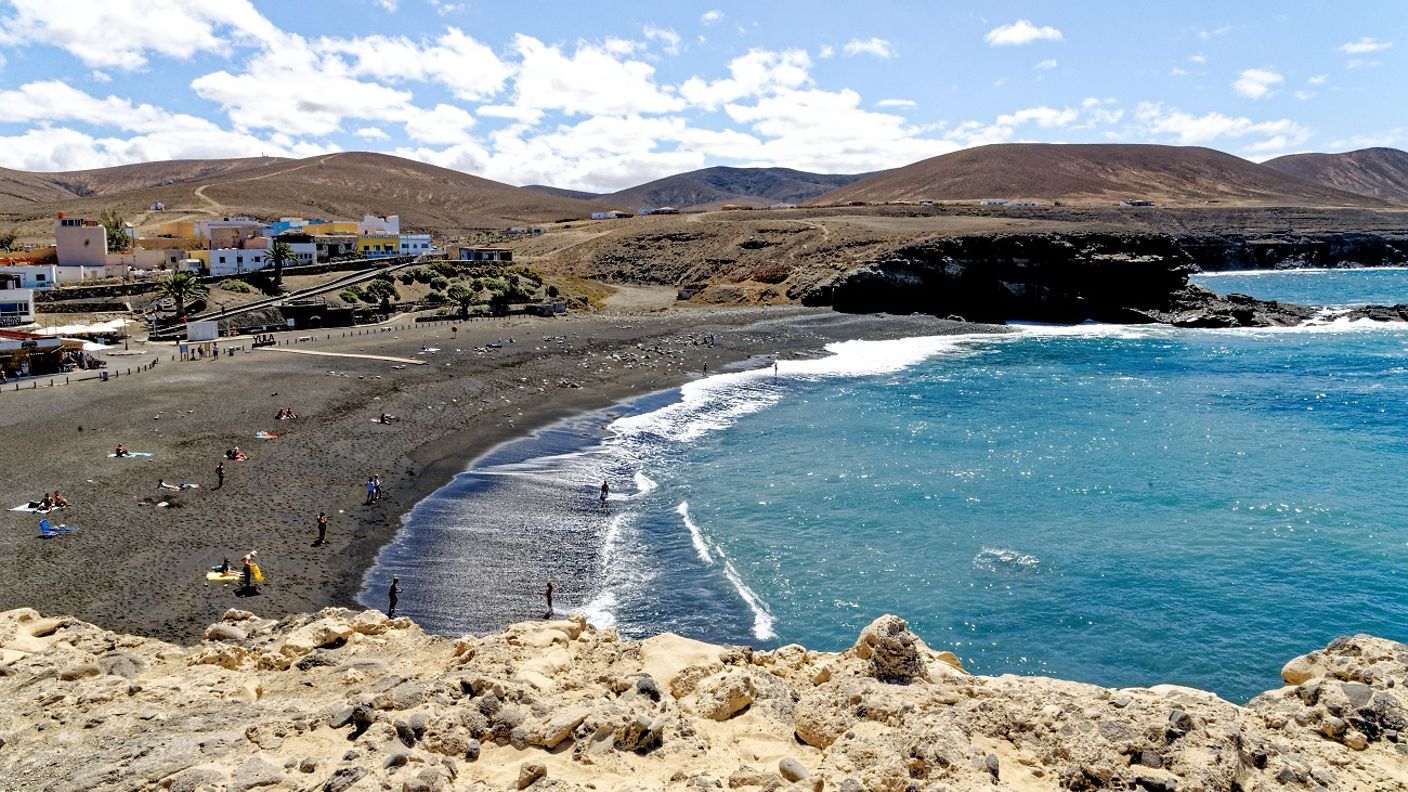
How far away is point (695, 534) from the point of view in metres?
26.8

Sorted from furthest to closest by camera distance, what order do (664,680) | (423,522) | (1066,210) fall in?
1. (1066,210)
2. (423,522)
3. (664,680)

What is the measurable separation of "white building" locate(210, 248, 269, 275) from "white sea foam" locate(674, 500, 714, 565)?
56400 mm

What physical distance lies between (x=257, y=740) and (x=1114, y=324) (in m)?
87.5

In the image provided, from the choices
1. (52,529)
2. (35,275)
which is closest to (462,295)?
(35,275)

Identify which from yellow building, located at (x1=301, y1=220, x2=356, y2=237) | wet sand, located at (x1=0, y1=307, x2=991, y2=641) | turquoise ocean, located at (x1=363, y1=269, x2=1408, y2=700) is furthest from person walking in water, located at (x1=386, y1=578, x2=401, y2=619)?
yellow building, located at (x1=301, y1=220, x2=356, y2=237)

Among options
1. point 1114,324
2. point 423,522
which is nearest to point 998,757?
point 423,522

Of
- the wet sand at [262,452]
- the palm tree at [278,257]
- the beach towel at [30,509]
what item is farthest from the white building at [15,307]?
the beach towel at [30,509]

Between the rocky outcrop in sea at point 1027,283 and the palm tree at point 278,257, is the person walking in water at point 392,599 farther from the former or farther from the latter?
the rocky outcrop in sea at point 1027,283

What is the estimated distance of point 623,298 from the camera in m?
92.4

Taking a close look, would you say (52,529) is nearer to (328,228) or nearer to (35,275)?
(35,275)

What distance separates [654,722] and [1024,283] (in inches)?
3323

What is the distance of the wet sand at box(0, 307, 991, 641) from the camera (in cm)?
2078

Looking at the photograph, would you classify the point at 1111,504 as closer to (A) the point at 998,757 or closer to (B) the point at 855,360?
(A) the point at 998,757

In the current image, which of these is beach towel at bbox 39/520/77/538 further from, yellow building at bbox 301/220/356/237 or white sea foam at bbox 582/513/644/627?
yellow building at bbox 301/220/356/237
